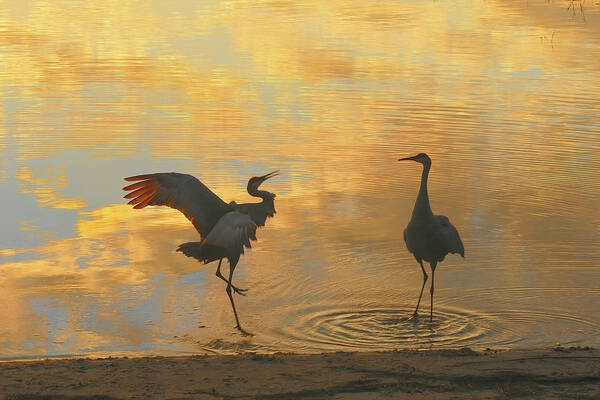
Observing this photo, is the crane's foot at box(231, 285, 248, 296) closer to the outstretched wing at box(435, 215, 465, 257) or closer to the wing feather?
the wing feather

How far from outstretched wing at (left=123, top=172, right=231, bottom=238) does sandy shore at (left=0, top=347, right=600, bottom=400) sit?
5.95 feet

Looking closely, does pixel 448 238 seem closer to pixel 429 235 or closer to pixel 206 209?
pixel 429 235

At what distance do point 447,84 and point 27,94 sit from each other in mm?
7392

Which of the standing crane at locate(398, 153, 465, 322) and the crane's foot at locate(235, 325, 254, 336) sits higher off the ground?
the standing crane at locate(398, 153, 465, 322)

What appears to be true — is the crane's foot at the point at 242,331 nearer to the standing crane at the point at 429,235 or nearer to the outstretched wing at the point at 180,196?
the outstretched wing at the point at 180,196

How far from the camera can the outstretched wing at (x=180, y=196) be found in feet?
27.9

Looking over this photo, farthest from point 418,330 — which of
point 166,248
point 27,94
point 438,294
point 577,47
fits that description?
point 577,47

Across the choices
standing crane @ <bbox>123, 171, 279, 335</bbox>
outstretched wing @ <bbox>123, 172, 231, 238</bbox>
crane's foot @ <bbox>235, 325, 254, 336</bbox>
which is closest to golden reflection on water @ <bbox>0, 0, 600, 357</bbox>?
crane's foot @ <bbox>235, 325, 254, 336</bbox>

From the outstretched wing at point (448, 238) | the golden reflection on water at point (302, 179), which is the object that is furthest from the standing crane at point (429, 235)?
the golden reflection on water at point (302, 179)

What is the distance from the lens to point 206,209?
8648 mm

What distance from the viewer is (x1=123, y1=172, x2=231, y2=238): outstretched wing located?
8.50m

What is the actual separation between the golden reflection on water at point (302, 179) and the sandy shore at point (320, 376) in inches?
33.1

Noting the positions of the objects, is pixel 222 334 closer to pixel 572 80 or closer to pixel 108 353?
pixel 108 353

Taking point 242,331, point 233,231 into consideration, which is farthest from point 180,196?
point 242,331
